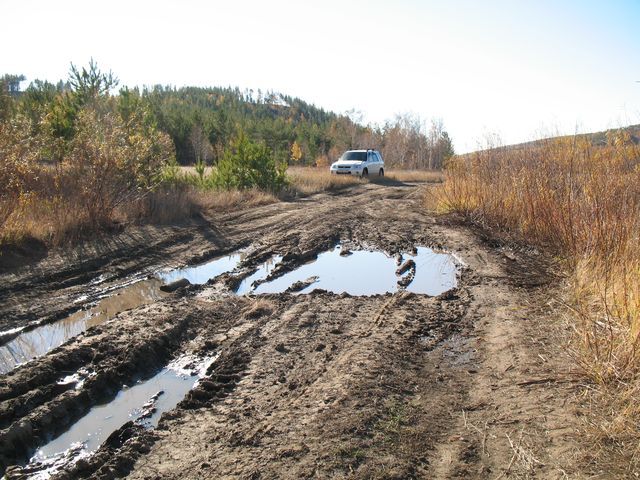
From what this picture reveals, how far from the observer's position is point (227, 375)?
434 centimetres

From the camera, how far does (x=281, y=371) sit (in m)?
4.41

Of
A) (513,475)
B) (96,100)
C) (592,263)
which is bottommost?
(513,475)

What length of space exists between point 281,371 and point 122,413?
1.30 meters

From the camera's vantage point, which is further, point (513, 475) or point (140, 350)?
point (140, 350)

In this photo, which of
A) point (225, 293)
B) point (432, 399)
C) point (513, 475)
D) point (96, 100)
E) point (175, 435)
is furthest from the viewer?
point (96, 100)

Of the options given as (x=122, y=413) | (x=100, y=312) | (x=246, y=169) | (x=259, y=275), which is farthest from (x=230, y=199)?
(x=122, y=413)

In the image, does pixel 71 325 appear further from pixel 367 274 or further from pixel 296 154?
pixel 296 154

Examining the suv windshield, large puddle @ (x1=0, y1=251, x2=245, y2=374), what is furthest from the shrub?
the suv windshield

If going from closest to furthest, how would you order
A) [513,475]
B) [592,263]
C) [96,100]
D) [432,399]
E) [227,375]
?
[513,475], [432,399], [227,375], [592,263], [96,100]

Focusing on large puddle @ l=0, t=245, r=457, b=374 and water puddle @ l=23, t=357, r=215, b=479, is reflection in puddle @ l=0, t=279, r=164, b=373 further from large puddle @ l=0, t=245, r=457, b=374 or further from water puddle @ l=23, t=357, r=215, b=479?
water puddle @ l=23, t=357, r=215, b=479

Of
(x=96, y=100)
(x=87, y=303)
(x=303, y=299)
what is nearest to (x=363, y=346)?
(x=303, y=299)

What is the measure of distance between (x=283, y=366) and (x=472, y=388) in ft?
5.28

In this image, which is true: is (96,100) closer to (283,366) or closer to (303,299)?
(303,299)

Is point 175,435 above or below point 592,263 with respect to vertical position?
below
